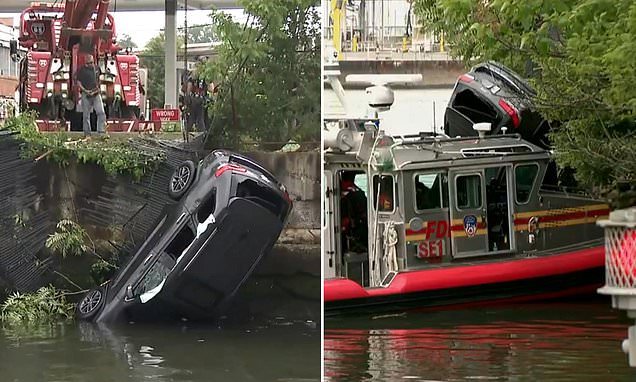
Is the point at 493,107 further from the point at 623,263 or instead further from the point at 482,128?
the point at 623,263

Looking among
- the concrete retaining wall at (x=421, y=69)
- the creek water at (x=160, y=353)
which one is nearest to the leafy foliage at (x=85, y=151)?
the creek water at (x=160, y=353)

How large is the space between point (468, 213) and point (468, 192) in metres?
0.29

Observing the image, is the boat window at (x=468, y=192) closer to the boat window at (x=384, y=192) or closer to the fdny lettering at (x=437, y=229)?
the fdny lettering at (x=437, y=229)

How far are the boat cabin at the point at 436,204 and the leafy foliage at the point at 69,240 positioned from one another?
7.95 m

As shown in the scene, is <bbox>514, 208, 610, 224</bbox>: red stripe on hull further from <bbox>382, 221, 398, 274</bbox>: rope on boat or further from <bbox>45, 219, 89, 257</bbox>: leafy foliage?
<bbox>45, 219, 89, 257</bbox>: leafy foliage

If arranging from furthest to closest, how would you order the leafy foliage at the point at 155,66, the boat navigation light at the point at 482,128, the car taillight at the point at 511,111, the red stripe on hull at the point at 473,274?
the car taillight at the point at 511,111, the boat navigation light at the point at 482,128, the red stripe on hull at the point at 473,274, the leafy foliage at the point at 155,66

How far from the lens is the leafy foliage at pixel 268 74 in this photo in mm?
6844

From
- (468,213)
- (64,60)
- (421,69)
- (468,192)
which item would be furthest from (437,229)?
(64,60)

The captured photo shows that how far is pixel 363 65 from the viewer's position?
76.9 ft

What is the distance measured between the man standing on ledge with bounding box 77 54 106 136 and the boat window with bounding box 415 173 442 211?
9137mm

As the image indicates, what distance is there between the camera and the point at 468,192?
16.3m

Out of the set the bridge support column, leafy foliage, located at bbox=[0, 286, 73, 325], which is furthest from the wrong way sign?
leafy foliage, located at bbox=[0, 286, 73, 325]

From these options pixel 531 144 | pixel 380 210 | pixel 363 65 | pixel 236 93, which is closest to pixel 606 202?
pixel 531 144

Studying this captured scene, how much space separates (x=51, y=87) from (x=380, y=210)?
29.7 feet
